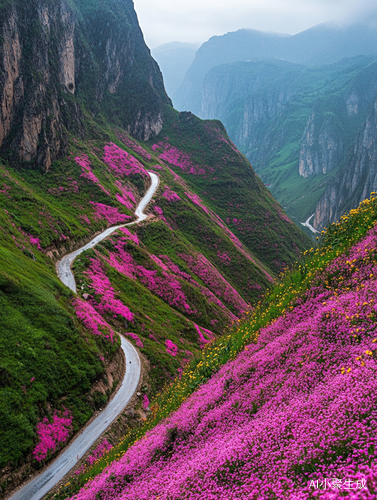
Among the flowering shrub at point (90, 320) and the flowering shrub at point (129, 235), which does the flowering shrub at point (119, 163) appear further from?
the flowering shrub at point (90, 320)

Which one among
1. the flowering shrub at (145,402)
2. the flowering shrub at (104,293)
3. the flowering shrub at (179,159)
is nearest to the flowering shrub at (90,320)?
the flowering shrub at (104,293)

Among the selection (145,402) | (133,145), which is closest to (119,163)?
(133,145)

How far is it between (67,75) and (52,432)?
357ft

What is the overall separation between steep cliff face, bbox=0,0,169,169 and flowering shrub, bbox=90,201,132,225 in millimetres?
16648

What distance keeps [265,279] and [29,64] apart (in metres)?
82.6

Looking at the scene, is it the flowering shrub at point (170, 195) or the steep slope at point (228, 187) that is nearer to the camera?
the flowering shrub at point (170, 195)

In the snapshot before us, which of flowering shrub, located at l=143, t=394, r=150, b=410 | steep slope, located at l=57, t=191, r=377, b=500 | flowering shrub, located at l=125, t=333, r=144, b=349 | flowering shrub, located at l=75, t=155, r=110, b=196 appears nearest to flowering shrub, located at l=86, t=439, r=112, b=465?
flowering shrub, located at l=143, t=394, r=150, b=410

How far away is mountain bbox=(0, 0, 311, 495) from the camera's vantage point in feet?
82.0

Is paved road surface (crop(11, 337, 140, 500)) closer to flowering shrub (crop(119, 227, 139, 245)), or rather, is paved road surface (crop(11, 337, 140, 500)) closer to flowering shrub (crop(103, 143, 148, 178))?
flowering shrub (crop(119, 227, 139, 245))

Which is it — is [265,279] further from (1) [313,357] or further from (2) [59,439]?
(1) [313,357]

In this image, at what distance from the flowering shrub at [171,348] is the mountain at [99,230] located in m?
0.20

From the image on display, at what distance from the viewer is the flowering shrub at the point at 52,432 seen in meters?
20.5

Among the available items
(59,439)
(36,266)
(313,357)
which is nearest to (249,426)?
(313,357)

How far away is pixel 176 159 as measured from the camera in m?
138
